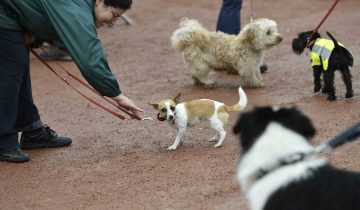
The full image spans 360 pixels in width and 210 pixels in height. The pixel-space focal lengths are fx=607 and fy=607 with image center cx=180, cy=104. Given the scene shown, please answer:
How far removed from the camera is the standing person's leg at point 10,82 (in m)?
5.41

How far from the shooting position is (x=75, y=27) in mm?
5031

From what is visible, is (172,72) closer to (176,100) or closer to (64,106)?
(64,106)

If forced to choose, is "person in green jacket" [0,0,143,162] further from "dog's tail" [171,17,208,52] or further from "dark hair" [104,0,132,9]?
"dog's tail" [171,17,208,52]

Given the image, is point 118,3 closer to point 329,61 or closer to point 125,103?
point 125,103

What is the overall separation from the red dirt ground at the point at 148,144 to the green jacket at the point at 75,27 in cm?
85

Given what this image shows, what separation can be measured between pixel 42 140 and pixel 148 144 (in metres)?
1.09

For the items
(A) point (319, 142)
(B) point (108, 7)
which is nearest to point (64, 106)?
(B) point (108, 7)

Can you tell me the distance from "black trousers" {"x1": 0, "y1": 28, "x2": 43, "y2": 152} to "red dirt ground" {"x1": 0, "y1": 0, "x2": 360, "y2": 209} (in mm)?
320

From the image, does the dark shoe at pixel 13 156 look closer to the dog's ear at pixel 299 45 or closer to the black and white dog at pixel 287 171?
the black and white dog at pixel 287 171

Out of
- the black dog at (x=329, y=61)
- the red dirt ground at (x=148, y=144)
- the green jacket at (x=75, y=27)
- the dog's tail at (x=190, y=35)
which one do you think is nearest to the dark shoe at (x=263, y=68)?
the red dirt ground at (x=148, y=144)

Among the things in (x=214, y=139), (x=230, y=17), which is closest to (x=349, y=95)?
(x=214, y=139)

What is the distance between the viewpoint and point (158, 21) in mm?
13398

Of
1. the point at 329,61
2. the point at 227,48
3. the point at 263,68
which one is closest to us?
the point at 329,61

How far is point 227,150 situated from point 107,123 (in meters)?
1.79
